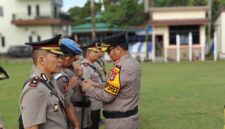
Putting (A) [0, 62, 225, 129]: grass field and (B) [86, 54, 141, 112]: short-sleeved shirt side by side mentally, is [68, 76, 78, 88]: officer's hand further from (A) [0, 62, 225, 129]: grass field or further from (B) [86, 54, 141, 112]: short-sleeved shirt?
(A) [0, 62, 225, 129]: grass field

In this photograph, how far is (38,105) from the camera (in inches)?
127

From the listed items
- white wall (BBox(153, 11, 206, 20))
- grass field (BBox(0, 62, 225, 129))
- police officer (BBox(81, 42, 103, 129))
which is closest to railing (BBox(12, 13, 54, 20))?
white wall (BBox(153, 11, 206, 20))

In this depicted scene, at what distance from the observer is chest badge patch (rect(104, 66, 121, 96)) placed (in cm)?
434

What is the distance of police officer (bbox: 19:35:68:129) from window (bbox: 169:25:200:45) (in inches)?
1158

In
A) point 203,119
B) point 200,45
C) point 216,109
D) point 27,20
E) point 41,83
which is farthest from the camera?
point 27,20

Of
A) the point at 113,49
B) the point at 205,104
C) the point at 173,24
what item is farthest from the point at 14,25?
the point at 113,49

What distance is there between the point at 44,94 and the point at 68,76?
1.26 metres

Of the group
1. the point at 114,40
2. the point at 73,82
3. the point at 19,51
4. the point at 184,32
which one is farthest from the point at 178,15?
the point at 73,82

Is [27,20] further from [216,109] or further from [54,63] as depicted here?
[54,63]

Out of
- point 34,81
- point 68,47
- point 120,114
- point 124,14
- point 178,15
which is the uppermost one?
point 124,14

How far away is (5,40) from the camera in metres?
48.7

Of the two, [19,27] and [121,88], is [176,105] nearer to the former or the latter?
[121,88]

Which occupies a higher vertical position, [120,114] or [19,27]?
[19,27]

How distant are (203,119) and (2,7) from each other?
42829 millimetres
